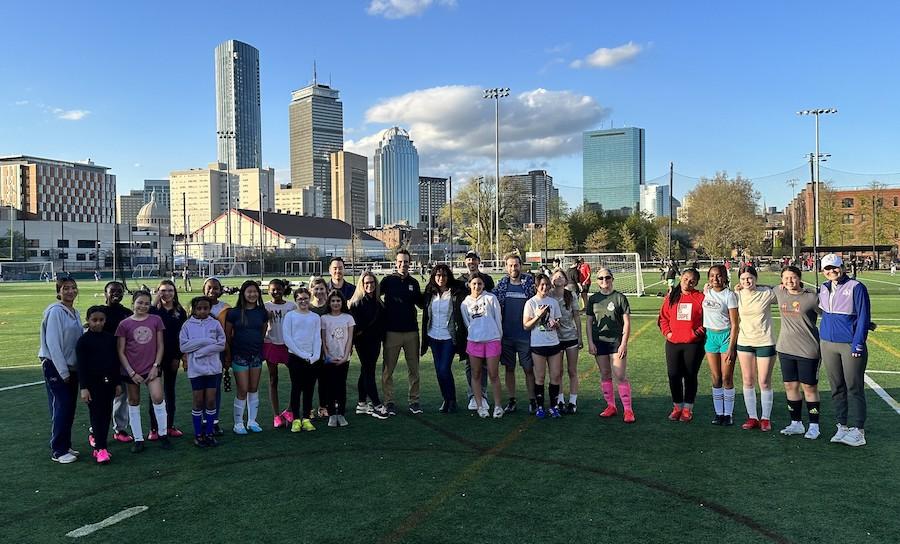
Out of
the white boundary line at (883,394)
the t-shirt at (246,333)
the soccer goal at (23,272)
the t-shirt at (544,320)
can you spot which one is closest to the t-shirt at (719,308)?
the t-shirt at (544,320)

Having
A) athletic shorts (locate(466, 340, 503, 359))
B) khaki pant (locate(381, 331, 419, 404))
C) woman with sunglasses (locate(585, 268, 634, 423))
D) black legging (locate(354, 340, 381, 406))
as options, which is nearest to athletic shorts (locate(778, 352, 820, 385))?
woman with sunglasses (locate(585, 268, 634, 423))

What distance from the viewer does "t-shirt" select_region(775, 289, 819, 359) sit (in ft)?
22.5

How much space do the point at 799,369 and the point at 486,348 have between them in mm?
3328

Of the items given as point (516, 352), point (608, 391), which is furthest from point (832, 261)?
point (516, 352)

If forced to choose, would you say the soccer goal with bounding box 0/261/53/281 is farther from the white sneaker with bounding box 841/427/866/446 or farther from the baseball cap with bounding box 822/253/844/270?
the white sneaker with bounding box 841/427/866/446

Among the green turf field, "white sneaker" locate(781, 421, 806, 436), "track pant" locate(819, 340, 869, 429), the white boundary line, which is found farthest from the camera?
the white boundary line

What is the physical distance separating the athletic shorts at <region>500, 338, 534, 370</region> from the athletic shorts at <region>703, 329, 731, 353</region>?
199 cm

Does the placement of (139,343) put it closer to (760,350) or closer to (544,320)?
(544,320)

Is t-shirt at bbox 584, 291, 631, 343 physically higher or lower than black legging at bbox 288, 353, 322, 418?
higher

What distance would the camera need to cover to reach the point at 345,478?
582 cm

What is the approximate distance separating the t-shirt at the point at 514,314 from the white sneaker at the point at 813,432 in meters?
3.14

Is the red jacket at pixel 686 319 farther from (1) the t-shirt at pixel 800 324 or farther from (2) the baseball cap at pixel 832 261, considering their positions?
(2) the baseball cap at pixel 832 261

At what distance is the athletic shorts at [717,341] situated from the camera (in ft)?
23.8

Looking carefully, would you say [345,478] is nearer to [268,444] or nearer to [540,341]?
[268,444]
